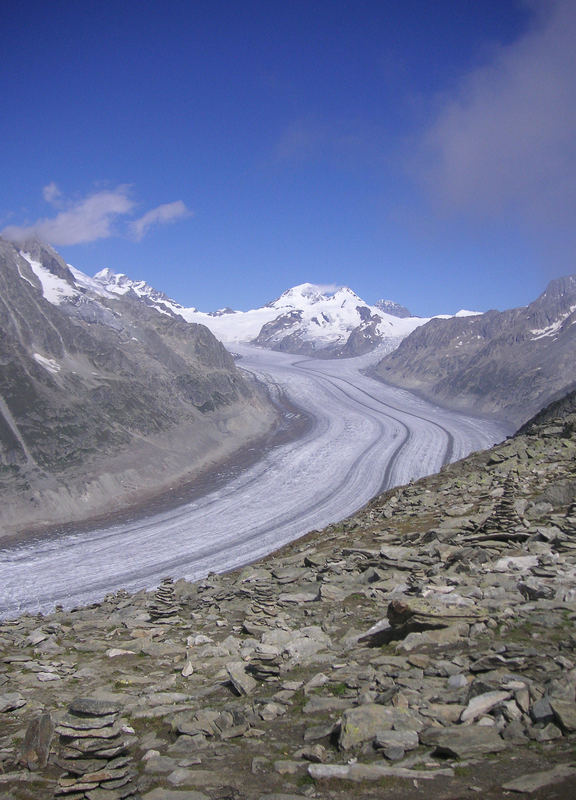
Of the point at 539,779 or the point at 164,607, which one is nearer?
the point at 539,779

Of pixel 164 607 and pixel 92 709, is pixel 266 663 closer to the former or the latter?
pixel 92 709

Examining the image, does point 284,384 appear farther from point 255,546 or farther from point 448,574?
point 448,574

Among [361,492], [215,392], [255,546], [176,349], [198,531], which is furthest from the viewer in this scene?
[176,349]

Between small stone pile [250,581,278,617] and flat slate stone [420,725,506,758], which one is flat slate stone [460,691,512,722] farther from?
small stone pile [250,581,278,617]

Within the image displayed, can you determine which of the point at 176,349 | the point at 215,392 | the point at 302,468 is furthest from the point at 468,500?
the point at 176,349

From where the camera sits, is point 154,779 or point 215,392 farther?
point 215,392

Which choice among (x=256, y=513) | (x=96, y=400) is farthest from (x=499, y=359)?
(x=256, y=513)

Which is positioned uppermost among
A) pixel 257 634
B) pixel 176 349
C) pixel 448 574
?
pixel 176 349
